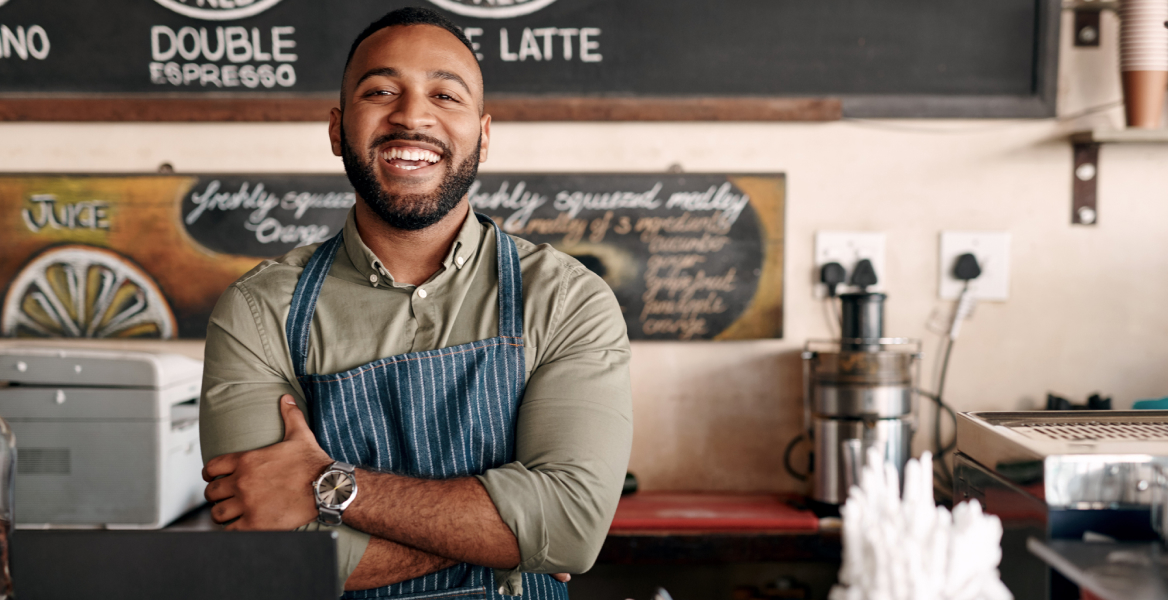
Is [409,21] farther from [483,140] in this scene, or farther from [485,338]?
[485,338]

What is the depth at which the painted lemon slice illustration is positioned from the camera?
2.27 metres

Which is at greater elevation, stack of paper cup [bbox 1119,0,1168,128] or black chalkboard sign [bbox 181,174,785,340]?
stack of paper cup [bbox 1119,0,1168,128]

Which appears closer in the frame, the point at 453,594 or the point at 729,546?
the point at 453,594

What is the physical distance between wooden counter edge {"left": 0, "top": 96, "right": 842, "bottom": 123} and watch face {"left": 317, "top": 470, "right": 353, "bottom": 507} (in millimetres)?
1377

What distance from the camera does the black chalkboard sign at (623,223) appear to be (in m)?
2.26

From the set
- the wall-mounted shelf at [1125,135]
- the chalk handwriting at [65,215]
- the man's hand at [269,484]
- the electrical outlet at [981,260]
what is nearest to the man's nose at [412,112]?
the man's hand at [269,484]

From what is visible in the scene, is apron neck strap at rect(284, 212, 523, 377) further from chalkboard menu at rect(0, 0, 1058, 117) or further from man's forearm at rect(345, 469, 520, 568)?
Result: chalkboard menu at rect(0, 0, 1058, 117)

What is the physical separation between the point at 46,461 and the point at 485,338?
135 centimetres

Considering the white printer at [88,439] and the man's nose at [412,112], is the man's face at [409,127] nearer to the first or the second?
the man's nose at [412,112]

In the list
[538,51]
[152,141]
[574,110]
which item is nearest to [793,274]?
[574,110]

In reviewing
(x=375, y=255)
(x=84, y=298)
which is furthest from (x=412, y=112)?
(x=84, y=298)

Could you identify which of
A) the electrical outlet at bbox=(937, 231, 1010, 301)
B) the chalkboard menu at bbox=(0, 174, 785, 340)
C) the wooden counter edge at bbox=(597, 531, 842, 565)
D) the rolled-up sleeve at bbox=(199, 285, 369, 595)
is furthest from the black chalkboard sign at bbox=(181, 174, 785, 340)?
the rolled-up sleeve at bbox=(199, 285, 369, 595)

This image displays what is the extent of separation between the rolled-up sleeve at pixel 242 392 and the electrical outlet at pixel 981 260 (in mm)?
1866

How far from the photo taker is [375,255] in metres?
1.32
